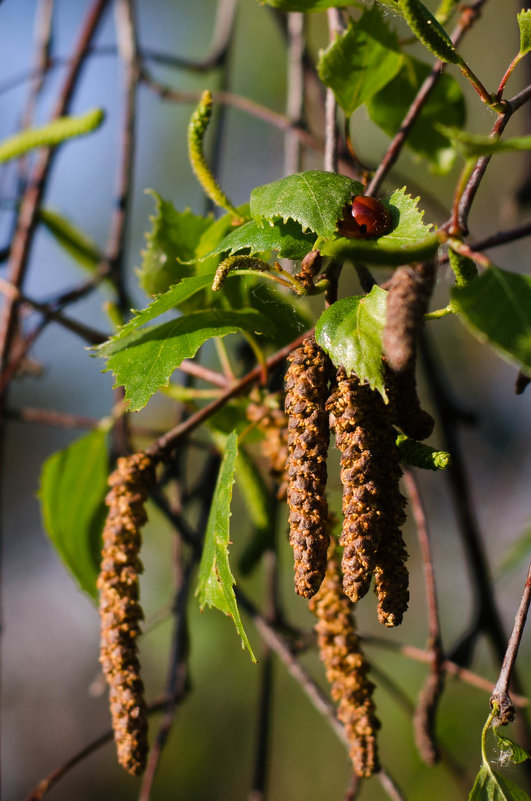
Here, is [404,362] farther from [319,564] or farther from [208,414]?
[208,414]

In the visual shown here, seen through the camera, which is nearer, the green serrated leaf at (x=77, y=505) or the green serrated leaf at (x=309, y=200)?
the green serrated leaf at (x=309, y=200)

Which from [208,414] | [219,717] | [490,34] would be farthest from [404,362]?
[490,34]

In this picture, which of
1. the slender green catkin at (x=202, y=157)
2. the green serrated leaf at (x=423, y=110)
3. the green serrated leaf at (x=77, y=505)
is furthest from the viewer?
the green serrated leaf at (x=77, y=505)

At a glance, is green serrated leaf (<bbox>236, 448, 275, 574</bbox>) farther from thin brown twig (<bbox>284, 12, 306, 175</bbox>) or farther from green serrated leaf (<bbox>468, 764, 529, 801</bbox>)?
thin brown twig (<bbox>284, 12, 306, 175</bbox>)

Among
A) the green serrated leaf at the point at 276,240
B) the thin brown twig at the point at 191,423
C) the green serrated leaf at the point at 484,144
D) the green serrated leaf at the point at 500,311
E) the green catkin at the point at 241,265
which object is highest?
the green serrated leaf at the point at 276,240

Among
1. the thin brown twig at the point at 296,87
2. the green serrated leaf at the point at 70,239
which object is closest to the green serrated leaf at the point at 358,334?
the thin brown twig at the point at 296,87

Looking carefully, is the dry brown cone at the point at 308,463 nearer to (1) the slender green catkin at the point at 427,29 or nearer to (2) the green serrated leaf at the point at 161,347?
(2) the green serrated leaf at the point at 161,347

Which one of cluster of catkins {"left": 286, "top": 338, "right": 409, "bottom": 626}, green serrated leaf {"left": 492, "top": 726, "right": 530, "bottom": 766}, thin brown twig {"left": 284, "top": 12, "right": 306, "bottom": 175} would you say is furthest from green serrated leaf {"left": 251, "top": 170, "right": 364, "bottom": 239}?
thin brown twig {"left": 284, "top": 12, "right": 306, "bottom": 175}

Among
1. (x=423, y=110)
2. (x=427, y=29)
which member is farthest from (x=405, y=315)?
(x=423, y=110)
